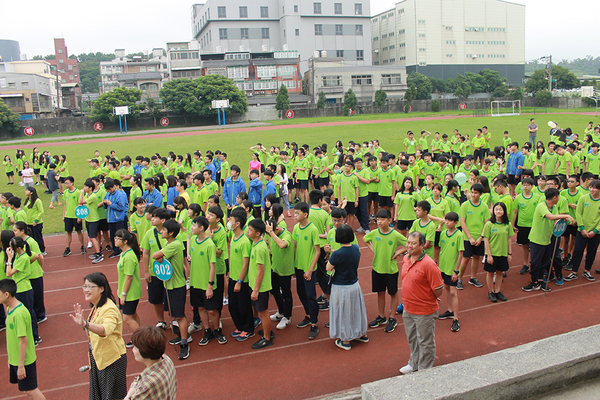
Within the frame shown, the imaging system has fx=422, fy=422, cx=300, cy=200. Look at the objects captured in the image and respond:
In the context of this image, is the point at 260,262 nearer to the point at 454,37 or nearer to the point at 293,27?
the point at 293,27

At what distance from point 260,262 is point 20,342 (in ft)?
9.23

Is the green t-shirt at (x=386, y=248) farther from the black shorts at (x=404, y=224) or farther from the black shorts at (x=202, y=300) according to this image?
the black shorts at (x=404, y=224)

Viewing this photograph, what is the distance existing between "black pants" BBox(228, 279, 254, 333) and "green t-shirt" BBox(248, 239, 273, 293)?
203 mm

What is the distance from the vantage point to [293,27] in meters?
80.9

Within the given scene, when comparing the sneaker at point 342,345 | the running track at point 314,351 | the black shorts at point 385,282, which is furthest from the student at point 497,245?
the sneaker at point 342,345

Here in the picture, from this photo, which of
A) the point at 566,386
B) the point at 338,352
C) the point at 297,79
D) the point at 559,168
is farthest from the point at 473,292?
the point at 297,79

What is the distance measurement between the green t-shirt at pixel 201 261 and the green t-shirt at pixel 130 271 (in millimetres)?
756

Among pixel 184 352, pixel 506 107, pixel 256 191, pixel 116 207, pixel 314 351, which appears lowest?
pixel 314 351

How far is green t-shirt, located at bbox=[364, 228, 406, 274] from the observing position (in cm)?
610

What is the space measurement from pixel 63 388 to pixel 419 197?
7.32 m

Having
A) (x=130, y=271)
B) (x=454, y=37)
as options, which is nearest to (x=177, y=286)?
(x=130, y=271)

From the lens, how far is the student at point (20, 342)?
448cm

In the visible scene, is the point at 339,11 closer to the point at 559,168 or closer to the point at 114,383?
the point at 559,168

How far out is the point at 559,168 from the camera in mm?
13117
